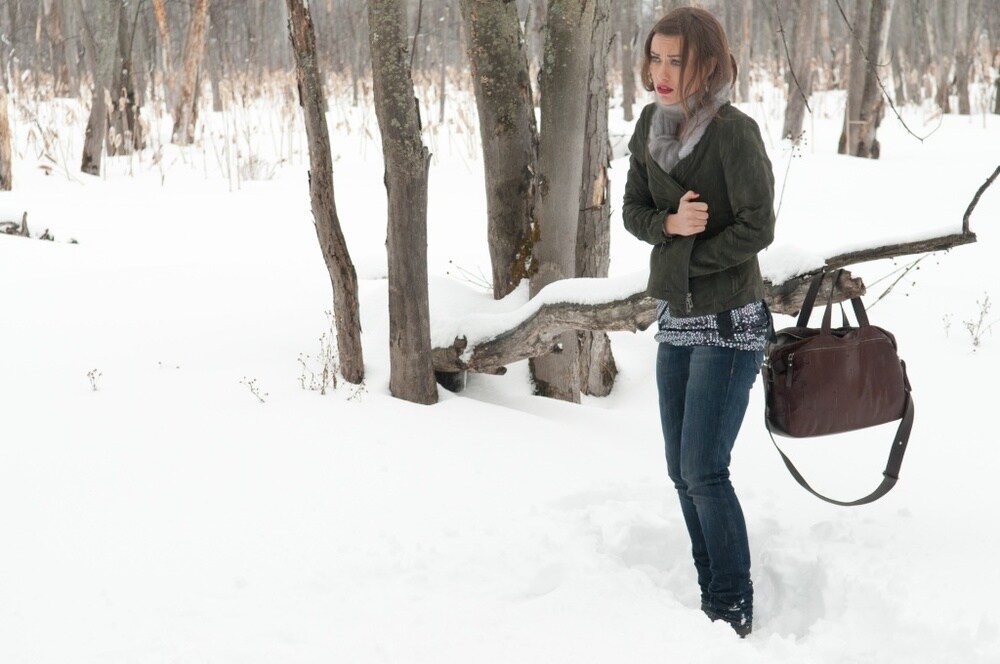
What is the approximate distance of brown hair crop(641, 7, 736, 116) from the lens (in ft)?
7.53

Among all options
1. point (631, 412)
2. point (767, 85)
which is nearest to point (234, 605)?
point (631, 412)

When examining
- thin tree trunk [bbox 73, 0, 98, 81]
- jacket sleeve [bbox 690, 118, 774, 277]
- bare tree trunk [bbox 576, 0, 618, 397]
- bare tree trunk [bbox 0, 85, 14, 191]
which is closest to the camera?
jacket sleeve [bbox 690, 118, 774, 277]

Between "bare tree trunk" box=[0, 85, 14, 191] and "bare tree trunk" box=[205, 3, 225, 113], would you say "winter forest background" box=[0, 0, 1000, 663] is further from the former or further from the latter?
"bare tree trunk" box=[205, 3, 225, 113]

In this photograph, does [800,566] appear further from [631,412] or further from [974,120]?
[974,120]

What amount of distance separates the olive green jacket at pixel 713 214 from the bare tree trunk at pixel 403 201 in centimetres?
141

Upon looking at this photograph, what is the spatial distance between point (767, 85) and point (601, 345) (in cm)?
1807

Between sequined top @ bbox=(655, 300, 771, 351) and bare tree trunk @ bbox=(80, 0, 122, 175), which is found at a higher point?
bare tree trunk @ bbox=(80, 0, 122, 175)

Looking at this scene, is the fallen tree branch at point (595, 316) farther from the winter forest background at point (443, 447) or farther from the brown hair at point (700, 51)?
the brown hair at point (700, 51)

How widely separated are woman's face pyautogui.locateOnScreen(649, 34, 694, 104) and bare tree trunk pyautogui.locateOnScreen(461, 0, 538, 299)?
1.92 meters

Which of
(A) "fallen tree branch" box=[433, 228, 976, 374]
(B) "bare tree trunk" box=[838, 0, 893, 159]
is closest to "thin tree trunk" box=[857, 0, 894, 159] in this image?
(B) "bare tree trunk" box=[838, 0, 893, 159]

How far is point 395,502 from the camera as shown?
123 inches

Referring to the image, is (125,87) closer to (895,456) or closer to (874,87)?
(874,87)

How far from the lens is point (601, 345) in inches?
199

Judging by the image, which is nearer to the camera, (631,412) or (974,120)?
(631,412)
